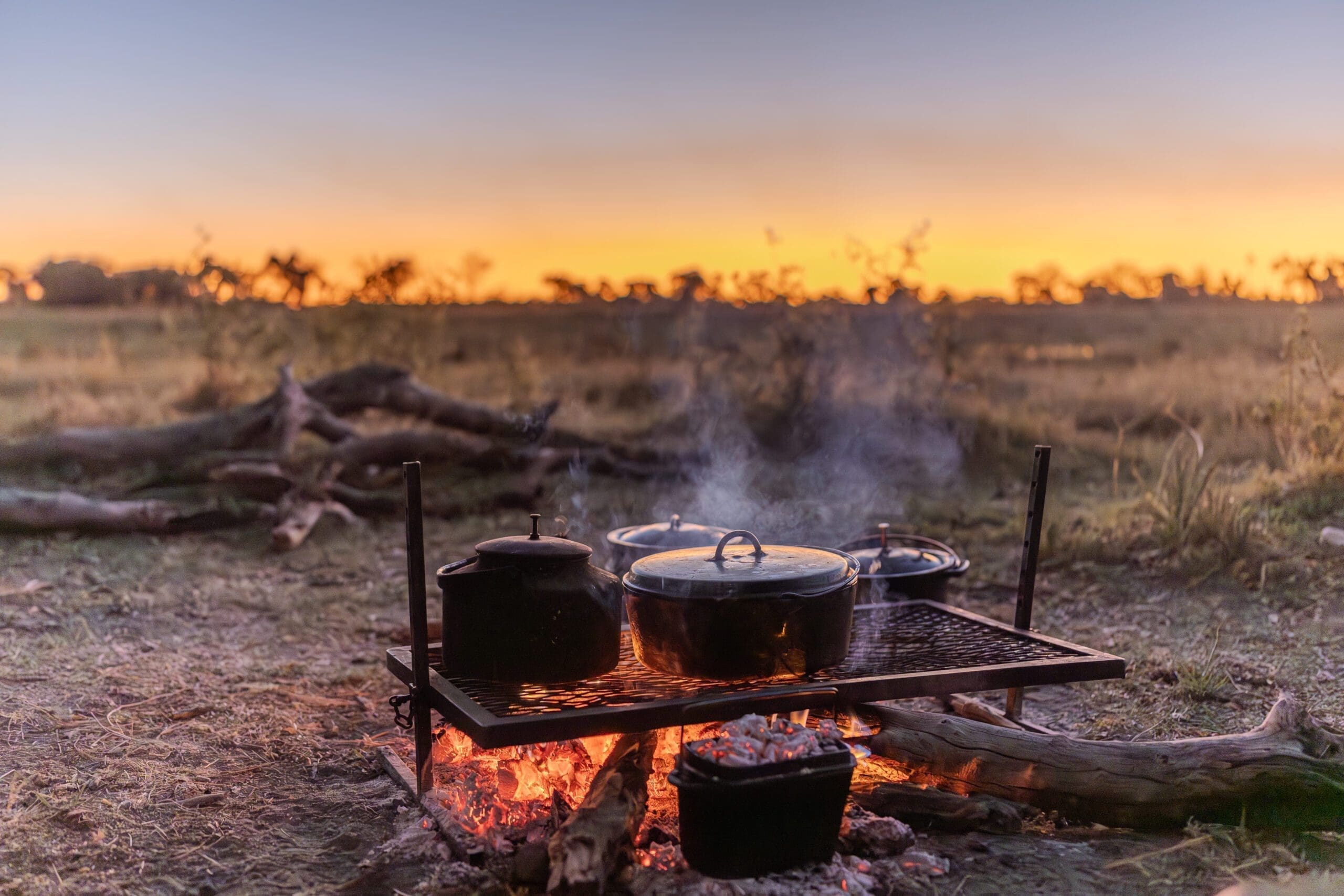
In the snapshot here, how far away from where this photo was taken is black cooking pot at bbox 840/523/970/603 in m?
5.09

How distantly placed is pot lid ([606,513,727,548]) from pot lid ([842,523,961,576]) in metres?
0.73

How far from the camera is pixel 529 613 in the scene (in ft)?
11.6

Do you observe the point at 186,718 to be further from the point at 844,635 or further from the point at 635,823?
the point at 844,635

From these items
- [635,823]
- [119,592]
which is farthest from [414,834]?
[119,592]

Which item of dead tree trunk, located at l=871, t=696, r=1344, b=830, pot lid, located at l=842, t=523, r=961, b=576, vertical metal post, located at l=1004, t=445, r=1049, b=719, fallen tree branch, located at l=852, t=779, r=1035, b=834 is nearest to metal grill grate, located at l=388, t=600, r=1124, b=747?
vertical metal post, located at l=1004, t=445, r=1049, b=719

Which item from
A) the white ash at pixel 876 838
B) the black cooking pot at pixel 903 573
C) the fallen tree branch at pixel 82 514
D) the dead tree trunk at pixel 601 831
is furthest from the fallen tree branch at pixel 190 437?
the white ash at pixel 876 838

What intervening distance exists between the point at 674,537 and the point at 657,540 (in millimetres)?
84

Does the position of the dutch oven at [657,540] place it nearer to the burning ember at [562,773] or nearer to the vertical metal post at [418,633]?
the burning ember at [562,773]

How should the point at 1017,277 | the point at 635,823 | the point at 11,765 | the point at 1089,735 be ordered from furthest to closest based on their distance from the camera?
the point at 1017,277 → the point at 1089,735 → the point at 11,765 → the point at 635,823

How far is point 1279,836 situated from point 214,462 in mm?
9043

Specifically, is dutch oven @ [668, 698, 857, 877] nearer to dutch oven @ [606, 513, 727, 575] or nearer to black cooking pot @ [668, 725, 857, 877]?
black cooking pot @ [668, 725, 857, 877]

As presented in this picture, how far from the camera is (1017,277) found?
157ft

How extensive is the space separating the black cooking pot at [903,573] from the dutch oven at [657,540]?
0.78m

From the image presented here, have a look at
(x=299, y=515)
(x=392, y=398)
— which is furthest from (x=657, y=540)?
(x=392, y=398)
